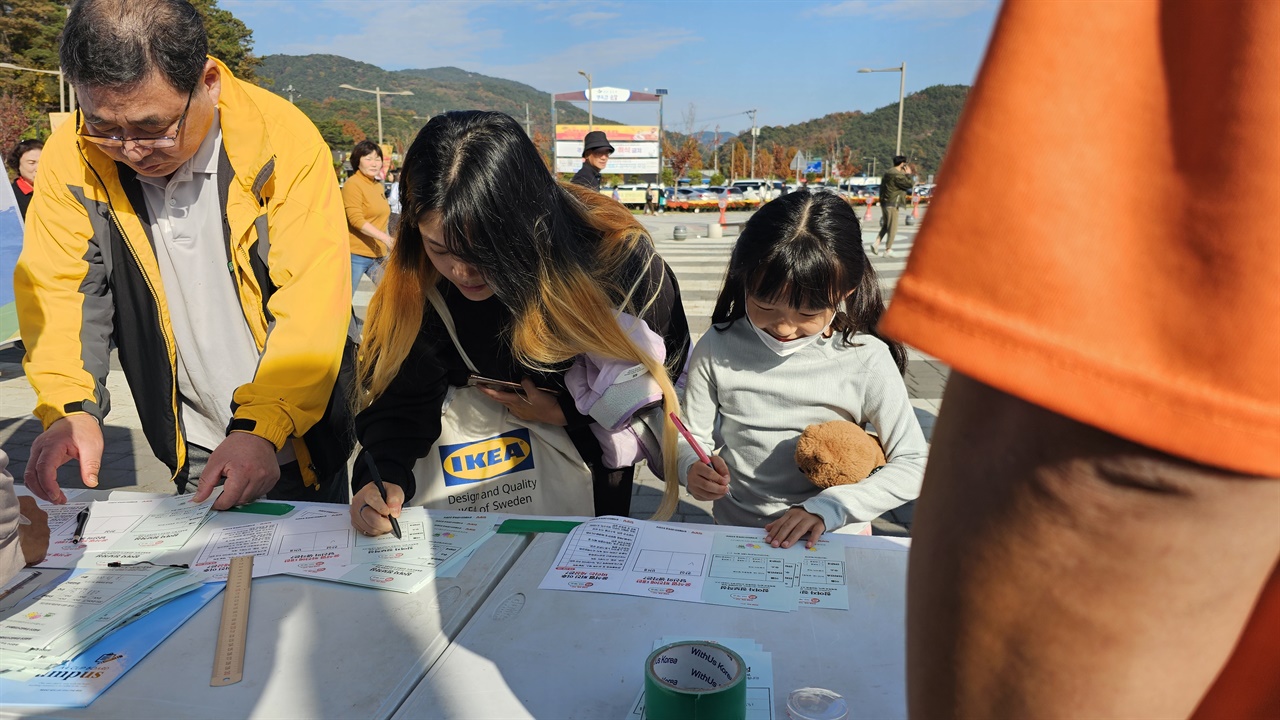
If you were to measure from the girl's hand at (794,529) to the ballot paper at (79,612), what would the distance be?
105 cm

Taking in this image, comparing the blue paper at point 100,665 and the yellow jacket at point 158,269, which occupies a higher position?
the yellow jacket at point 158,269

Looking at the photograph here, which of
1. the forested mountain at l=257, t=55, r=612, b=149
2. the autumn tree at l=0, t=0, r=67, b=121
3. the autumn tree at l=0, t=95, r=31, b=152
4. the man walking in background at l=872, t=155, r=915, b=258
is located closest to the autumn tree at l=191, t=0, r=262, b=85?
the autumn tree at l=0, t=0, r=67, b=121

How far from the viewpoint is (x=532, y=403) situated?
192cm

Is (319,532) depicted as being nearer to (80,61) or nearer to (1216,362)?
(80,61)

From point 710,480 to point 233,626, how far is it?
94 cm

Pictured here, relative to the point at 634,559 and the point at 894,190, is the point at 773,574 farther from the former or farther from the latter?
the point at 894,190

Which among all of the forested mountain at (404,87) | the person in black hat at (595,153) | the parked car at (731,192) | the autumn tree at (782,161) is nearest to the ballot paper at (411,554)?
the person in black hat at (595,153)

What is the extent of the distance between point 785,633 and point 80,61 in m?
1.74

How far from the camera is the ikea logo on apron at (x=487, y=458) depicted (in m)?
1.98

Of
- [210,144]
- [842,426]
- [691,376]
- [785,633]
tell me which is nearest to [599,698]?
[785,633]

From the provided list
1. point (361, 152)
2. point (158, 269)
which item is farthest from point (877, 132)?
point (158, 269)

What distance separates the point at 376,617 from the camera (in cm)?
132

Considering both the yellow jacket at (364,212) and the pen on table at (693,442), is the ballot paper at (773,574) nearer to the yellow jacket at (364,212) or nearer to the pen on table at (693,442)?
the pen on table at (693,442)

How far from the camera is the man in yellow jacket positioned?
1697 millimetres
